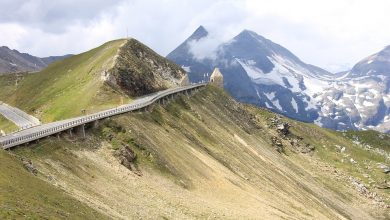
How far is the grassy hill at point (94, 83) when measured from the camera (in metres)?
132

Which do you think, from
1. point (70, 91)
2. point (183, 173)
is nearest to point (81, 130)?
point (183, 173)

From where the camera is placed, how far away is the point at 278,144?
195 meters

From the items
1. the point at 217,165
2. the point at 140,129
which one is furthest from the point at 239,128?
the point at 140,129

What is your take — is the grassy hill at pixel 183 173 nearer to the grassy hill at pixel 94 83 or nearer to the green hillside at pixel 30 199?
the green hillside at pixel 30 199

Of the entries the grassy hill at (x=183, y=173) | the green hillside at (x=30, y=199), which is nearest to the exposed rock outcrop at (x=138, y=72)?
the grassy hill at (x=183, y=173)

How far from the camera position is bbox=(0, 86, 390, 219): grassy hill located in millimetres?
67312

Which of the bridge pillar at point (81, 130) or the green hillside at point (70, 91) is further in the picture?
the green hillside at point (70, 91)

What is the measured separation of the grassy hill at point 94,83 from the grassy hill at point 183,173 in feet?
48.6

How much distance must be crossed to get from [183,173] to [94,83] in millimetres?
60691

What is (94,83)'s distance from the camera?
14362 cm

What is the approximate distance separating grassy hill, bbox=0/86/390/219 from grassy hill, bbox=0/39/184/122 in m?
14.8

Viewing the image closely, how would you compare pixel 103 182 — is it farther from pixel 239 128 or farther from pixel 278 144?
pixel 278 144

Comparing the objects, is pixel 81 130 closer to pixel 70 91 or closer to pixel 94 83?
pixel 94 83

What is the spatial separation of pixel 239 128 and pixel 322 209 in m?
50.3
